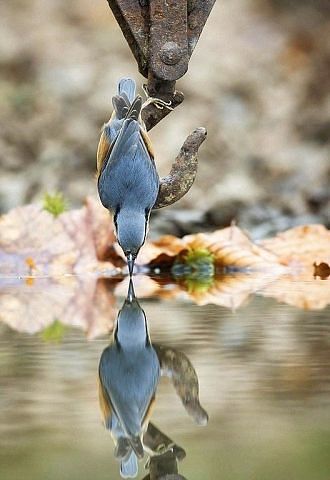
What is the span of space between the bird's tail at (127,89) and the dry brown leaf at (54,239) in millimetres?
1195

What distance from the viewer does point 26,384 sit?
125 centimetres

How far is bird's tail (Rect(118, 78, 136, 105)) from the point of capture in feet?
9.00

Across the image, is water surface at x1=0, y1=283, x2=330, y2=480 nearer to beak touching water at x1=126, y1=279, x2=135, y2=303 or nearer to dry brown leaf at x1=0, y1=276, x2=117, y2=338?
→ dry brown leaf at x1=0, y1=276, x2=117, y2=338

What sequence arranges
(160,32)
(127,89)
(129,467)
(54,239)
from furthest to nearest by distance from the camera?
1. (54,239)
2. (127,89)
3. (160,32)
4. (129,467)

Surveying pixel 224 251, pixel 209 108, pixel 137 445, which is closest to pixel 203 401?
pixel 137 445

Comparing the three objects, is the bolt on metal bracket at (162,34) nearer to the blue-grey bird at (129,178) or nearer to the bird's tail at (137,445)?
the blue-grey bird at (129,178)

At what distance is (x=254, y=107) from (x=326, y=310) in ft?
8.74

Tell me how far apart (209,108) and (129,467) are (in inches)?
157

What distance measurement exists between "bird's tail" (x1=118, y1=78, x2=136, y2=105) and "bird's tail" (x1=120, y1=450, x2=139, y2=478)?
192 centimetres

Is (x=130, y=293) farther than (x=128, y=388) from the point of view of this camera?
Yes

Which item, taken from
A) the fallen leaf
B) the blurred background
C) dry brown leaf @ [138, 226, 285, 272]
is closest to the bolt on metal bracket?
the fallen leaf

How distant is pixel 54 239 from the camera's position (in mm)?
4156

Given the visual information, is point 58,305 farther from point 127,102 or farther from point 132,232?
point 127,102

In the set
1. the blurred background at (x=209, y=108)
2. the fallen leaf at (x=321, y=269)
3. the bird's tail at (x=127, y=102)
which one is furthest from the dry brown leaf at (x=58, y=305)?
the blurred background at (x=209, y=108)
